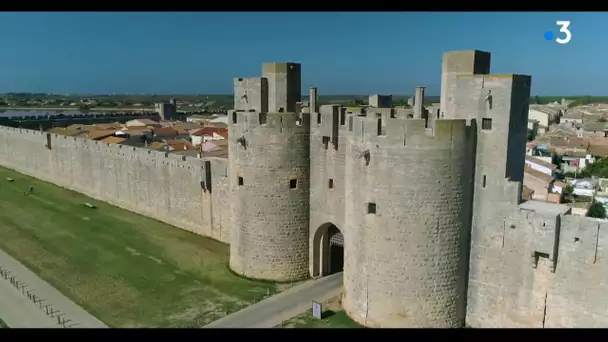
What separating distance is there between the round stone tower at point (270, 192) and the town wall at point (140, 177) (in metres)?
3.99

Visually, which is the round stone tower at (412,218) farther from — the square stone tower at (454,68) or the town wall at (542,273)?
the square stone tower at (454,68)

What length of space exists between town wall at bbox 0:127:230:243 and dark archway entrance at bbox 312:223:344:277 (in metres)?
5.53

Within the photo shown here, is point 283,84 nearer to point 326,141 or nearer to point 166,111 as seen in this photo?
point 326,141

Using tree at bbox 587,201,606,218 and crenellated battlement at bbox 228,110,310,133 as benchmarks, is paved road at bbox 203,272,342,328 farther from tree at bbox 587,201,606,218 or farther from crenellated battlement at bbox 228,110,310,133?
tree at bbox 587,201,606,218

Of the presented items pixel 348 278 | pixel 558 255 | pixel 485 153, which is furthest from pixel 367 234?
pixel 558 255

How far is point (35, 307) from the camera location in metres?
15.5

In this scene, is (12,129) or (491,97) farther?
(12,129)

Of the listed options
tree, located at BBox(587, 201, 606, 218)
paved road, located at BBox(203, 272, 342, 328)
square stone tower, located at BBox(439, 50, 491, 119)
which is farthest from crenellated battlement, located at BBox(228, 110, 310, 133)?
tree, located at BBox(587, 201, 606, 218)

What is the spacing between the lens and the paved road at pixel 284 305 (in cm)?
1462

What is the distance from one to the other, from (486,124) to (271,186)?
25.7 feet

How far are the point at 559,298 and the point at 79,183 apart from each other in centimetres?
3053

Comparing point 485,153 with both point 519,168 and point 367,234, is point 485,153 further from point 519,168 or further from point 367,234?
point 367,234

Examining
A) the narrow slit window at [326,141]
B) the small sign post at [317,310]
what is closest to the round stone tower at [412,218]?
the small sign post at [317,310]

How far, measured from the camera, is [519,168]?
13641mm
